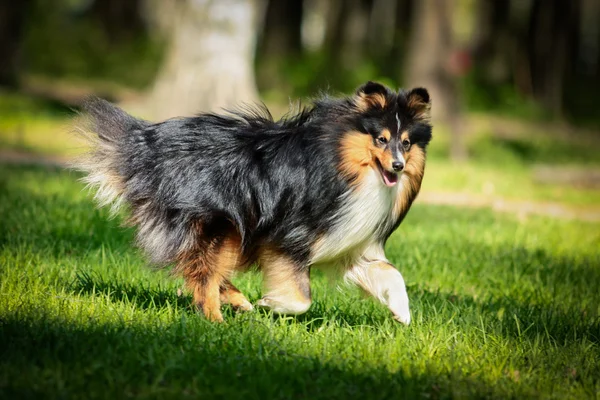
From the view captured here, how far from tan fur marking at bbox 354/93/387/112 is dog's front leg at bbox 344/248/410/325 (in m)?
0.96

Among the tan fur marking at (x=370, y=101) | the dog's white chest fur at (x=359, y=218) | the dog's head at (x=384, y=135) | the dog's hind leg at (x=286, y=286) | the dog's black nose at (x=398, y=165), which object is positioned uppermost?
the tan fur marking at (x=370, y=101)

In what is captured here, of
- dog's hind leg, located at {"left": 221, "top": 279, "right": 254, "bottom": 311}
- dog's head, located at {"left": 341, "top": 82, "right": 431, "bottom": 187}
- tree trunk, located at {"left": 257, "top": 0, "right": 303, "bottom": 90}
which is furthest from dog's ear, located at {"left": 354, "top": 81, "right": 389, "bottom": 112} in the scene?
tree trunk, located at {"left": 257, "top": 0, "right": 303, "bottom": 90}

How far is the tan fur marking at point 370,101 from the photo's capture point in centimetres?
570

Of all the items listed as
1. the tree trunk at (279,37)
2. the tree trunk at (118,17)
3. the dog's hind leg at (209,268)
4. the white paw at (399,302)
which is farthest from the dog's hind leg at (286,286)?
the tree trunk at (118,17)

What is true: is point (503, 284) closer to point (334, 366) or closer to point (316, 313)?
point (316, 313)

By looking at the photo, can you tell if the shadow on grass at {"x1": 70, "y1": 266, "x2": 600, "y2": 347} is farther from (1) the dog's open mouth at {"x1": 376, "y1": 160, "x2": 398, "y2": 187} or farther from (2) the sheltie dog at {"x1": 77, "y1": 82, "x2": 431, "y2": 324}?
(1) the dog's open mouth at {"x1": 376, "y1": 160, "x2": 398, "y2": 187}

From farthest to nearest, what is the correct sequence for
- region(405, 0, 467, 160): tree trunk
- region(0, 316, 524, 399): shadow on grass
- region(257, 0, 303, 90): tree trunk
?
region(257, 0, 303, 90): tree trunk → region(405, 0, 467, 160): tree trunk → region(0, 316, 524, 399): shadow on grass

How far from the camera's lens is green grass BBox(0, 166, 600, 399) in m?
4.51

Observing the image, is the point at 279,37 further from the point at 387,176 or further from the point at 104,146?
the point at 387,176

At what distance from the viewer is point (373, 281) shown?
5.88 meters

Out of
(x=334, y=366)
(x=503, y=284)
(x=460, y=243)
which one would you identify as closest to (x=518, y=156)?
(x=460, y=243)

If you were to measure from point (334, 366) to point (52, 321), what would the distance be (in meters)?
1.63

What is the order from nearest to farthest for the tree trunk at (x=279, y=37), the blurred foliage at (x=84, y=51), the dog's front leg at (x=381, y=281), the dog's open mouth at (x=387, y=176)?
the dog's open mouth at (x=387, y=176)
the dog's front leg at (x=381, y=281)
the blurred foliage at (x=84, y=51)
the tree trunk at (x=279, y=37)

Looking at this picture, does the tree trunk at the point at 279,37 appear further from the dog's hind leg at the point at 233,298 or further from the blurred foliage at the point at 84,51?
the dog's hind leg at the point at 233,298
